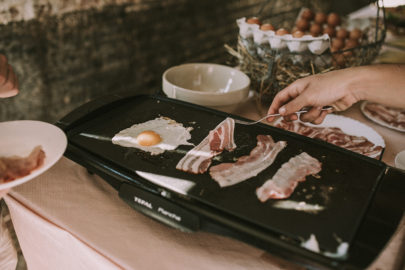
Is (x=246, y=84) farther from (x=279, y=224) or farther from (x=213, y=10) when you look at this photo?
(x=213, y=10)

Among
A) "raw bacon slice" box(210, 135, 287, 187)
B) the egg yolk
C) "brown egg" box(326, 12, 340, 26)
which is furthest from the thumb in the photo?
"brown egg" box(326, 12, 340, 26)

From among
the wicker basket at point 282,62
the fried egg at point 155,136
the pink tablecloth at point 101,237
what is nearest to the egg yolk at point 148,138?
the fried egg at point 155,136

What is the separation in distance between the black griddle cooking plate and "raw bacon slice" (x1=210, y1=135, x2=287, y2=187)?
16 millimetres

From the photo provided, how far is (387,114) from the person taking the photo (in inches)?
53.3

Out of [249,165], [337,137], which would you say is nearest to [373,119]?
[337,137]

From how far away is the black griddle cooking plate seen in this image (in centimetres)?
65

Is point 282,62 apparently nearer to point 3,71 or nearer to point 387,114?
point 387,114

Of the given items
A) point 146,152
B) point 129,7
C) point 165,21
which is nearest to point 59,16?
point 129,7

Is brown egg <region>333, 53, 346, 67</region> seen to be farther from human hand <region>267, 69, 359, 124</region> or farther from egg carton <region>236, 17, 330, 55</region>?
human hand <region>267, 69, 359, 124</region>

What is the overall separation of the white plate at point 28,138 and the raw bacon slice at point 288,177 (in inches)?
18.6

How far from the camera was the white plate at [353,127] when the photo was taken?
1.14 metres

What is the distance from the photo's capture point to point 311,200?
75cm

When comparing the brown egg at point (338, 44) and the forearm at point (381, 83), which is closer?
the forearm at point (381, 83)

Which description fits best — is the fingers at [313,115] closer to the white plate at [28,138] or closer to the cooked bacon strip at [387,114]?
the cooked bacon strip at [387,114]
